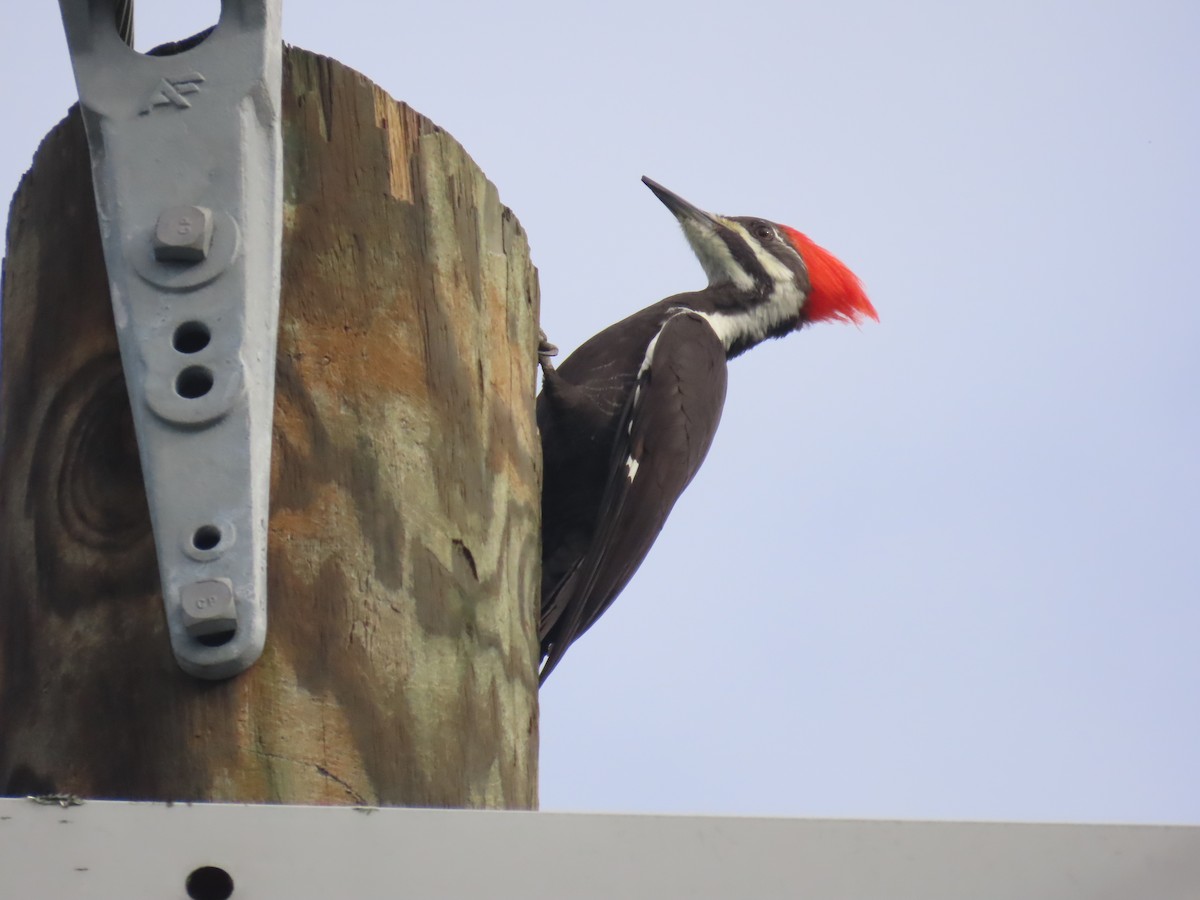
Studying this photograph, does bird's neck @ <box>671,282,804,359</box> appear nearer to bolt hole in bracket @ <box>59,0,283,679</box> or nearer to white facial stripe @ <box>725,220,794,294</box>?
white facial stripe @ <box>725,220,794,294</box>

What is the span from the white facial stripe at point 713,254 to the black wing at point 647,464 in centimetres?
84

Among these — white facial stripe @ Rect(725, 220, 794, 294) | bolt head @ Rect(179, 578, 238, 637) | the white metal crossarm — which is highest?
white facial stripe @ Rect(725, 220, 794, 294)

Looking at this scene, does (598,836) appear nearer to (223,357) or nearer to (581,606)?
(223,357)

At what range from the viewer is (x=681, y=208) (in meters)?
5.32

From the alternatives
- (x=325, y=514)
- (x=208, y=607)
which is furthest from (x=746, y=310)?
(x=208, y=607)

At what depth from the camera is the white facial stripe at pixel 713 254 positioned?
16.6 feet

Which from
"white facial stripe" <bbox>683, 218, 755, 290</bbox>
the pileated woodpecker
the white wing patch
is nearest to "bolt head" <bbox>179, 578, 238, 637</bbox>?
the pileated woodpecker

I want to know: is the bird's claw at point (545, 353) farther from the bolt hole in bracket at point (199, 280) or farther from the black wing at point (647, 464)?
the bolt hole in bracket at point (199, 280)

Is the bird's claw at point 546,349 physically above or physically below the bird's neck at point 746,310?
below

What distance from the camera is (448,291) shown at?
→ 6.32 feet

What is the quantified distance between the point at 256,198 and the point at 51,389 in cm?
31

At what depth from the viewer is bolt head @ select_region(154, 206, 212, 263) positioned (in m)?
1.64

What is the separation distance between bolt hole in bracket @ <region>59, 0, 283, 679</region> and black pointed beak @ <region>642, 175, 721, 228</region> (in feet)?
11.5

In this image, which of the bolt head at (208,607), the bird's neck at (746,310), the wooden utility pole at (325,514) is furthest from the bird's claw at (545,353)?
the bolt head at (208,607)
